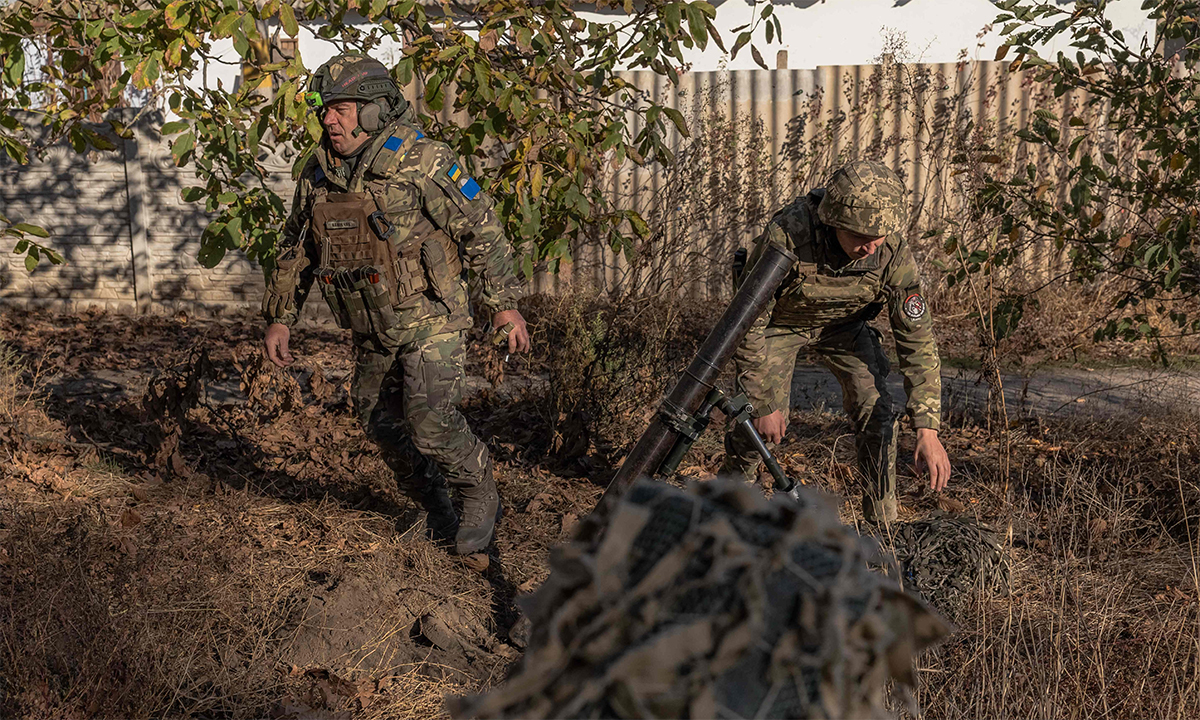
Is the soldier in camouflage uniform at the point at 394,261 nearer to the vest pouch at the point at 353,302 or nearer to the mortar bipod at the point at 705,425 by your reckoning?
the vest pouch at the point at 353,302

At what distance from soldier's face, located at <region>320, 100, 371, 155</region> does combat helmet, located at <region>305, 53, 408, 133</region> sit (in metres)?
0.03

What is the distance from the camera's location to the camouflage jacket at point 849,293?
373 centimetres

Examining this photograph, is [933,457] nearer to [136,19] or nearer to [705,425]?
[705,425]

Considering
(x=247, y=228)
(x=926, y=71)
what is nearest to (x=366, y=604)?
(x=247, y=228)

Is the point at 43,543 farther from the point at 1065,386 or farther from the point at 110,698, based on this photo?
the point at 1065,386

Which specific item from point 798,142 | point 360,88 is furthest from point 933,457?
point 798,142

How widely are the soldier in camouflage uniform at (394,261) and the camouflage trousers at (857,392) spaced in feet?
3.34

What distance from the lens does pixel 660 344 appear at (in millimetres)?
5820

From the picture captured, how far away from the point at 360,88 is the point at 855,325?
2221mm

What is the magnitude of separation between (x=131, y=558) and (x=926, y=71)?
7.57 meters

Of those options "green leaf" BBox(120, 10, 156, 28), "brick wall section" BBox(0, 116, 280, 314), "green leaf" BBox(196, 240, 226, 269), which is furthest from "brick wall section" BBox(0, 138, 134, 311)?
"green leaf" BBox(120, 10, 156, 28)

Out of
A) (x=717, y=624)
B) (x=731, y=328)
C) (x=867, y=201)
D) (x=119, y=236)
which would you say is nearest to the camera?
Result: (x=717, y=624)

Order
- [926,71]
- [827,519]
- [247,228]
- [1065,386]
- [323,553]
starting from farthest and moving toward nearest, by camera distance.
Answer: [926,71], [1065,386], [247,228], [323,553], [827,519]

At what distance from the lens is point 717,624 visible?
1.06 meters
